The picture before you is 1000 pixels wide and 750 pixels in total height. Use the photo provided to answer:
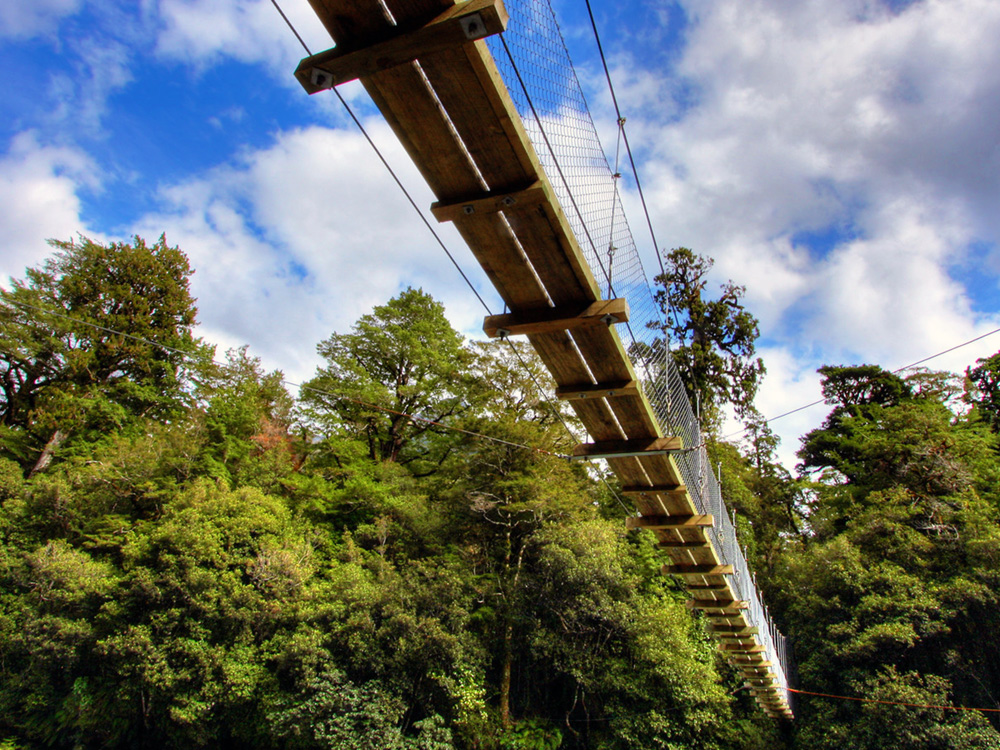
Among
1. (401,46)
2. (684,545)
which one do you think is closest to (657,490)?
(684,545)

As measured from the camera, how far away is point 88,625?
10594 mm

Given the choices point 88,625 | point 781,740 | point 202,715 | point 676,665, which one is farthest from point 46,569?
point 781,740

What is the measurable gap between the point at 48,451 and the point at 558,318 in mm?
16791

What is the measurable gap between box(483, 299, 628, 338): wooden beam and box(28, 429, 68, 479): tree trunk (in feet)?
52.8

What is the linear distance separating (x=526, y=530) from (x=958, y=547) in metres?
8.45

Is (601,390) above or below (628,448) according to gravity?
above

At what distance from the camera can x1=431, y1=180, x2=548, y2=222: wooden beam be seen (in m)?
2.55

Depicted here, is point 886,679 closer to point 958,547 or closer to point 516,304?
point 958,547

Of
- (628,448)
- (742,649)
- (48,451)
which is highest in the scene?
(48,451)

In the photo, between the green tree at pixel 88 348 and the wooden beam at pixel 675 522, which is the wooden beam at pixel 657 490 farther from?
the green tree at pixel 88 348

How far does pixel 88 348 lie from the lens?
16.4m

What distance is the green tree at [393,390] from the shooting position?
16234mm

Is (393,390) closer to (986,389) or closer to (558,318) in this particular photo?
(558,318)

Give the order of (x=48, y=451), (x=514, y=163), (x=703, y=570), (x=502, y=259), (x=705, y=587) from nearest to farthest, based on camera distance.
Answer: (x=514, y=163)
(x=502, y=259)
(x=703, y=570)
(x=705, y=587)
(x=48, y=451)
